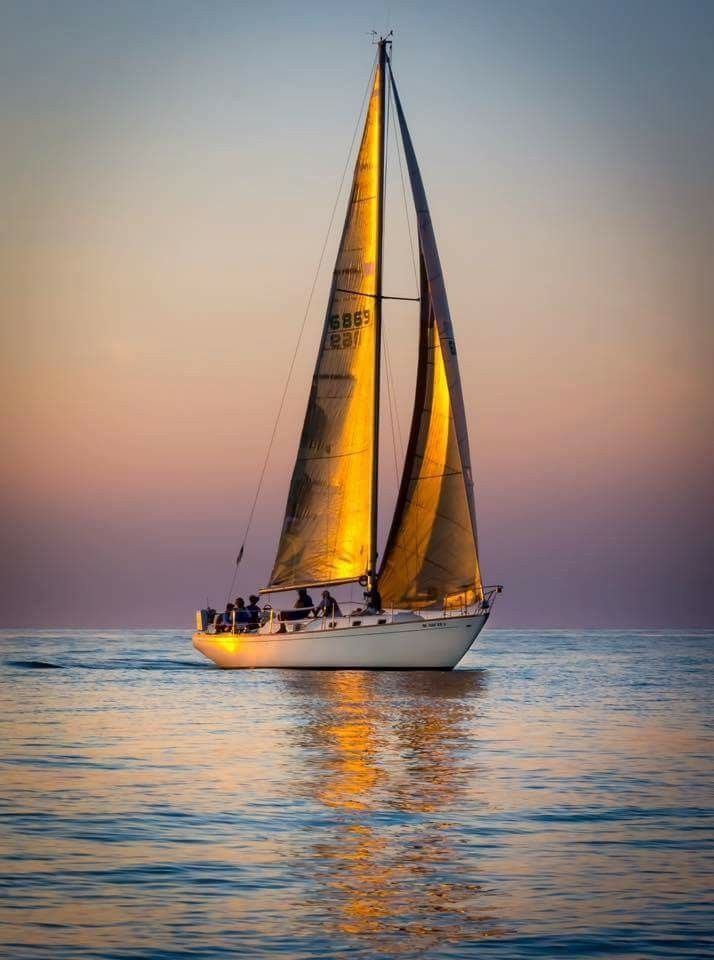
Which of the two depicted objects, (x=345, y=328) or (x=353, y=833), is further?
(x=345, y=328)

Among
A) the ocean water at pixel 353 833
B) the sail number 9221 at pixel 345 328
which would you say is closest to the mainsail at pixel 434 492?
the sail number 9221 at pixel 345 328

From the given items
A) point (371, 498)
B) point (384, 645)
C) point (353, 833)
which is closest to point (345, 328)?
point (371, 498)

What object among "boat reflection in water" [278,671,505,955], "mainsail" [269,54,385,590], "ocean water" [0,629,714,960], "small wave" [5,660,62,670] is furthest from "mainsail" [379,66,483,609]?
"small wave" [5,660,62,670]

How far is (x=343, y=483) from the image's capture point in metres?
57.0

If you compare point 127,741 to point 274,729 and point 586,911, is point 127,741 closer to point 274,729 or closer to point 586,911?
point 274,729

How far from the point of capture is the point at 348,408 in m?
57.0

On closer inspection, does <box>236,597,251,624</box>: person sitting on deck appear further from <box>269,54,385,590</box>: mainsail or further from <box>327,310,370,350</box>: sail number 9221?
<box>327,310,370,350</box>: sail number 9221

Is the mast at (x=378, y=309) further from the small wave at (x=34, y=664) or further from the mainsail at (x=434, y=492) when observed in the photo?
the small wave at (x=34, y=664)

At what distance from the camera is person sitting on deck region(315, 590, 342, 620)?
53.3 metres

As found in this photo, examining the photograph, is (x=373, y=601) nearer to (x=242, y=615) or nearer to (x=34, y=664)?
(x=242, y=615)

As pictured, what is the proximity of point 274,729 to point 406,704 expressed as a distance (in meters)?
8.63

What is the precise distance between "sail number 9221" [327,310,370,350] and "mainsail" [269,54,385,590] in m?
0.04

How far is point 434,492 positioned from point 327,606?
17.9 ft

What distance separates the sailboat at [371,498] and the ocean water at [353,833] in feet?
33.5
